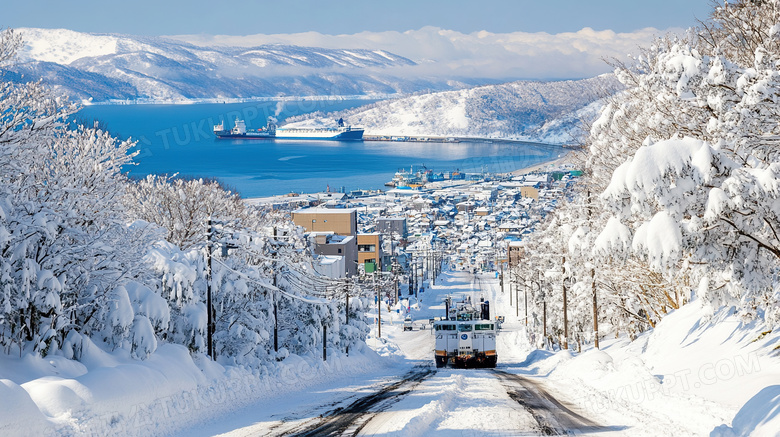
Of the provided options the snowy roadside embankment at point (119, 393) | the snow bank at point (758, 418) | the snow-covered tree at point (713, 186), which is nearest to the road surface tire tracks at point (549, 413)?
the snow bank at point (758, 418)

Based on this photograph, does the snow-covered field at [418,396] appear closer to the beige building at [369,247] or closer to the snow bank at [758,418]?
the snow bank at [758,418]

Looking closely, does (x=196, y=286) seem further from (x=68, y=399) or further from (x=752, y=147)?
(x=752, y=147)

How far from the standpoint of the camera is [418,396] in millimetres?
23297

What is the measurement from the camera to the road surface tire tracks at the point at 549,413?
16.0 metres

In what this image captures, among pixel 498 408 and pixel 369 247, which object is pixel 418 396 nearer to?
pixel 498 408

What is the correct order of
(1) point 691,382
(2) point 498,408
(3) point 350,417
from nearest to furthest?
(3) point 350,417
(2) point 498,408
(1) point 691,382

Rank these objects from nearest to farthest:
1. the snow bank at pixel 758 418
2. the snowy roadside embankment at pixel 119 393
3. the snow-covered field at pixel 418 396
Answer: the snow bank at pixel 758 418 < the snowy roadside embankment at pixel 119 393 < the snow-covered field at pixel 418 396

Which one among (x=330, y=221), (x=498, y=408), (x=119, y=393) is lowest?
(x=330, y=221)

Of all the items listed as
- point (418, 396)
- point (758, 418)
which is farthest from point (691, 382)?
point (418, 396)

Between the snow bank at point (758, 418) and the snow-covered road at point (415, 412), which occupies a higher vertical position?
the snow bank at point (758, 418)

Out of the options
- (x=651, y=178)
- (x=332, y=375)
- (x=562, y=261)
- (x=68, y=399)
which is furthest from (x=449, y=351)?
(x=651, y=178)

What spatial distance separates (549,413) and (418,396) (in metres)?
5.73

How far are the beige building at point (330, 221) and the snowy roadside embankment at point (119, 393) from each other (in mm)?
99868

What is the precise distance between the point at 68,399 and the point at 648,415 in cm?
1325
